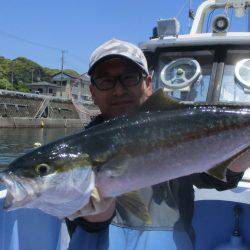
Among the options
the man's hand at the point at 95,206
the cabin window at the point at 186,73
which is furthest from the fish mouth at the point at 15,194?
the cabin window at the point at 186,73

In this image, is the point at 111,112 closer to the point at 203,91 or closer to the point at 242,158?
the point at 242,158

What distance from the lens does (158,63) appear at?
Result: 636 centimetres

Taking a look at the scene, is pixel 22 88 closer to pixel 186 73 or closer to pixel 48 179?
pixel 186 73

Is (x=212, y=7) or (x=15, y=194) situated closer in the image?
(x=15, y=194)

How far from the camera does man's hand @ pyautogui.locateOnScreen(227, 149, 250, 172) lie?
2.81 metres

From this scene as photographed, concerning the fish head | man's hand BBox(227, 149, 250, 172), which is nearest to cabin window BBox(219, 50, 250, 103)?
man's hand BBox(227, 149, 250, 172)

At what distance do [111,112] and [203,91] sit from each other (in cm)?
289

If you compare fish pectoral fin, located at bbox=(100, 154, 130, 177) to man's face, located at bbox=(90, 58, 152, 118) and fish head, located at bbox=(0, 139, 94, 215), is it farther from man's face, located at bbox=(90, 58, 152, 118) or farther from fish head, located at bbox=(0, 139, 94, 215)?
man's face, located at bbox=(90, 58, 152, 118)

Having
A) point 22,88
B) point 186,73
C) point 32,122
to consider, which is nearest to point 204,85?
point 186,73

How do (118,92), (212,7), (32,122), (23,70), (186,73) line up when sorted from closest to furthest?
(118,92) < (186,73) < (212,7) < (32,122) < (23,70)

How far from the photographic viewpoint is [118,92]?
3.18m

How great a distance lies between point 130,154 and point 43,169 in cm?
49

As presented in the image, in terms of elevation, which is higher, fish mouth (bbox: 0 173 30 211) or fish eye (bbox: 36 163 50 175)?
fish eye (bbox: 36 163 50 175)

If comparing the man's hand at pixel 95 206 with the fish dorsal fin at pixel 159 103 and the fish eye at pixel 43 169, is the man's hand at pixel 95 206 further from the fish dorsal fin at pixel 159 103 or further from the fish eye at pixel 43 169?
the fish dorsal fin at pixel 159 103
